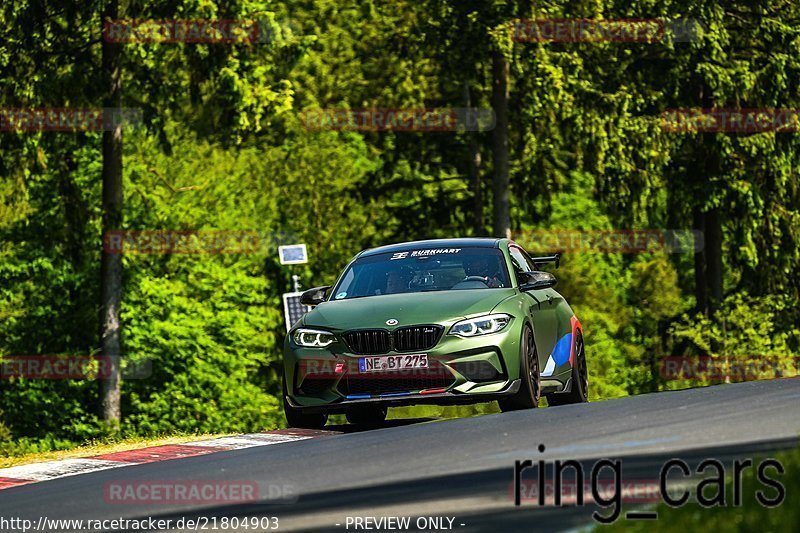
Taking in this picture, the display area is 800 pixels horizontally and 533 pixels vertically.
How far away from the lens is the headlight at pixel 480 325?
14.0 metres

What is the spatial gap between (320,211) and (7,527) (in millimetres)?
47009

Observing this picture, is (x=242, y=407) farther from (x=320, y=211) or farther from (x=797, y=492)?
(x=797, y=492)

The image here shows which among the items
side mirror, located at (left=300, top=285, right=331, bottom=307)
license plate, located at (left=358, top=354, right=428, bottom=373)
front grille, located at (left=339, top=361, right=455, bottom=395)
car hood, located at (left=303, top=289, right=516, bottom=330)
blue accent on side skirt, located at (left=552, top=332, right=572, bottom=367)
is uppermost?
car hood, located at (left=303, top=289, right=516, bottom=330)

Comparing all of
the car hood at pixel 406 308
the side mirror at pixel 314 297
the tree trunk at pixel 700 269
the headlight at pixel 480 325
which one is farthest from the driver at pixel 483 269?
the tree trunk at pixel 700 269

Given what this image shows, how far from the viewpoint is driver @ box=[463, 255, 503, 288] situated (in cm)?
1536

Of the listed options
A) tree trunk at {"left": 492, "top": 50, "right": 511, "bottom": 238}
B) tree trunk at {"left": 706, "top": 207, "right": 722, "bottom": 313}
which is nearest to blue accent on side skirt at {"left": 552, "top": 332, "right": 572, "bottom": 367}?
tree trunk at {"left": 492, "top": 50, "right": 511, "bottom": 238}

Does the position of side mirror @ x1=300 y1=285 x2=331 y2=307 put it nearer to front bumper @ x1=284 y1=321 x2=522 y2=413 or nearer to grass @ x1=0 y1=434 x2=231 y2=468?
front bumper @ x1=284 y1=321 x2=522 y2=413

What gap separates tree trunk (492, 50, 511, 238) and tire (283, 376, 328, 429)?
66.6 ft

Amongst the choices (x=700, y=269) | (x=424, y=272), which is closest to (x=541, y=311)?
(x=424, y=272)

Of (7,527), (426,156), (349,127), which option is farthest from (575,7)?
(7,527)

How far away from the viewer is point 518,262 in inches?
642

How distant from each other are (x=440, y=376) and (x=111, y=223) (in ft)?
59.3

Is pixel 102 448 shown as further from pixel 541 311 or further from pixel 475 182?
pixel 475 182

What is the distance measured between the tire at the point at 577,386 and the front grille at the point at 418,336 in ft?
8.36
